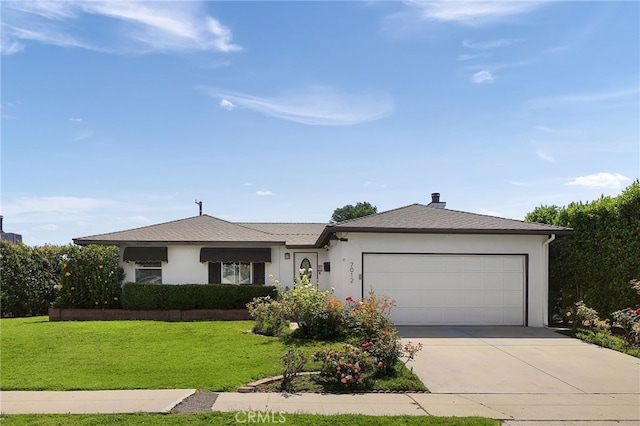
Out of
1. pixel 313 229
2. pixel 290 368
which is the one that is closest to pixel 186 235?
pixel 313 229

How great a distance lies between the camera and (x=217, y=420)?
5.19m

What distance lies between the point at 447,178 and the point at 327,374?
12687mm

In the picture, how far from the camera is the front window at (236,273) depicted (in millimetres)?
17219

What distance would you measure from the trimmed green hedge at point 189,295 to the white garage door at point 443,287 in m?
4.50

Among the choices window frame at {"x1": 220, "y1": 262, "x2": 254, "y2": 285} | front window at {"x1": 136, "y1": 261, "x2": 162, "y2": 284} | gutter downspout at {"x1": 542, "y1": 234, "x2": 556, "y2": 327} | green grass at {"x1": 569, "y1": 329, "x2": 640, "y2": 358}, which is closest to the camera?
green grass at {"x1": 569, "y1": 329, "x2": 640, "y2": 358}

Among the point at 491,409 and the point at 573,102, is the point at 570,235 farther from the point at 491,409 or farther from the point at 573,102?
the point at 491,409

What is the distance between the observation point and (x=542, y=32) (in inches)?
430

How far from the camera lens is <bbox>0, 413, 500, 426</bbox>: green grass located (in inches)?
200

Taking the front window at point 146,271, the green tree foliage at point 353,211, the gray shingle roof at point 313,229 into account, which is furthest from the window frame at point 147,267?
the green tree foliage at point 353,211

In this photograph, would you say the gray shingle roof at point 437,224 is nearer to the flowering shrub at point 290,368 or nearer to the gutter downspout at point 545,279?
the gutter downspout at point 545,279

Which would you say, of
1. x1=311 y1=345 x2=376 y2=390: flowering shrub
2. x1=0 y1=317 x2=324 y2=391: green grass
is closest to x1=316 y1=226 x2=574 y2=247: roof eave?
x1=0 y1=317 x2=324 y2=391: green grass

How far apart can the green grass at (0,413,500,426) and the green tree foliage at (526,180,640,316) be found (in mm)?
8424

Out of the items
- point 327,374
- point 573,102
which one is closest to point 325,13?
point 573,102

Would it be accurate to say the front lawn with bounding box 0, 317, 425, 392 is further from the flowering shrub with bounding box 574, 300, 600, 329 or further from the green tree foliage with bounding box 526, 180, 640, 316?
the green tree foliage with bounding box 526, 180, 640, 316
